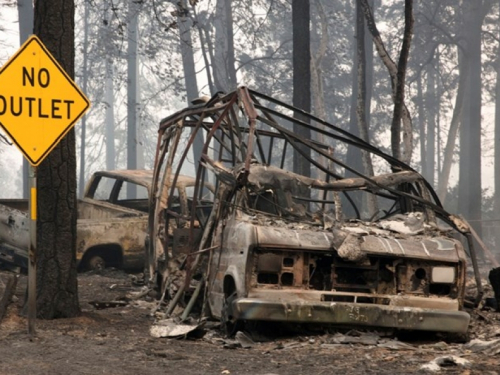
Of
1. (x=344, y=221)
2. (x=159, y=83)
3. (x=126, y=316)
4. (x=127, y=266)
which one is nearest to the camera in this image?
(x=344, y=221)

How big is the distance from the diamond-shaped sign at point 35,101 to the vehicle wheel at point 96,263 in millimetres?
6494

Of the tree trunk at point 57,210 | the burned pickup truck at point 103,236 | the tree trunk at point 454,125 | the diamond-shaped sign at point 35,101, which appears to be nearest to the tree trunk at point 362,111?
the burned pickup truck at point 103,236

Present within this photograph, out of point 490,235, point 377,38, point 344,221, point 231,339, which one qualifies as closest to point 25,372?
point 231,339

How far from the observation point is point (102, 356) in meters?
7.36

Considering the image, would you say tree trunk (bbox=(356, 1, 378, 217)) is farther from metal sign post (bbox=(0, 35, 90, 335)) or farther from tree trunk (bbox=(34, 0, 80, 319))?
metal sign post (bbox=(0, 35, 90, 335))

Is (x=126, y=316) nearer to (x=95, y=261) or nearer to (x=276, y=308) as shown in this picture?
(x=276, y=308)

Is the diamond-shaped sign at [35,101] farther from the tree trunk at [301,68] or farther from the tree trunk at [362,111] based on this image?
the tree trunk at [301,68]

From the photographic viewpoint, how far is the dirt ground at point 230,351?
22.3 feet

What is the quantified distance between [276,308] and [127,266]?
24.3 ft

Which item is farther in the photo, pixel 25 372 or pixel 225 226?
pixel 225 226

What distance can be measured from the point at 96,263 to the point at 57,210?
17.5ft

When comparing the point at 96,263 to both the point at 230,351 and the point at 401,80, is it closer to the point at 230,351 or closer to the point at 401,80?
the point at 401,80

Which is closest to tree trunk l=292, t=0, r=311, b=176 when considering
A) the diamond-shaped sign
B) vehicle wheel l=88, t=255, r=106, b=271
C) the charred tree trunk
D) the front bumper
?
the charred tree trunk

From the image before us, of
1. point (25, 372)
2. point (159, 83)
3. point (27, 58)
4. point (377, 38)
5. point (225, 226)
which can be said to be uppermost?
point (159, 83)
